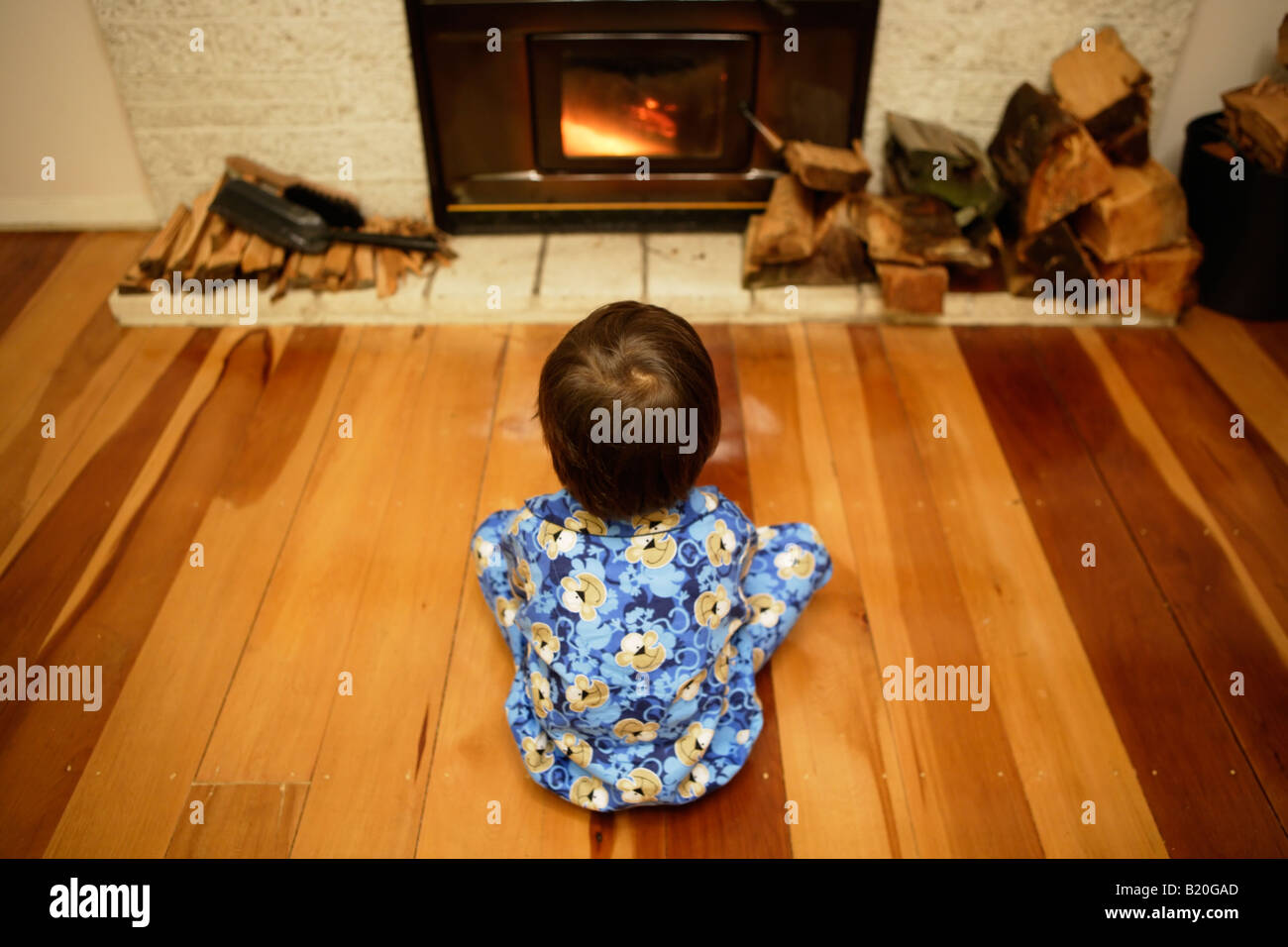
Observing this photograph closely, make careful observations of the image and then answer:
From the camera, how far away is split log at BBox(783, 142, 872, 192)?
2113 mm

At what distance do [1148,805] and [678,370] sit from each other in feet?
3.07

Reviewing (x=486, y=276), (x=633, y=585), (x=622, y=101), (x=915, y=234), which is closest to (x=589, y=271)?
(x=486, y=276)

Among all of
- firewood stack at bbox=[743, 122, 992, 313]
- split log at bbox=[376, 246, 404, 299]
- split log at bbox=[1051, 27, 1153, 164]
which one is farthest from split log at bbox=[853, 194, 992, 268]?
split log at bbox=[376, 246, 404, 299]

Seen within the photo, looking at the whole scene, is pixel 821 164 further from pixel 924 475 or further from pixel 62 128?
pixel 62 128

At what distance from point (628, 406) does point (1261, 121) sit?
176 cm

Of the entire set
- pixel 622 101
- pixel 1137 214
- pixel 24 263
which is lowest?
pixel 24 263

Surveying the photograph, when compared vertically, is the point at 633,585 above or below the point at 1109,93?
below

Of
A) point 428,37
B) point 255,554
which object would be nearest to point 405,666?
point 255,554

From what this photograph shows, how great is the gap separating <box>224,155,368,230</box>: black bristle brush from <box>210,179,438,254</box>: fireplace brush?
0.02 m

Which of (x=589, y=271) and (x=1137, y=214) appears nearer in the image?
(x=1137, y=214)

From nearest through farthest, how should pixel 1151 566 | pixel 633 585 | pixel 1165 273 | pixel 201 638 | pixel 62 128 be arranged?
1. pixel 633 585
2. pixel 201 638
3. pixel 1151 566
4. pixel 1165 273
5. pixel 62 128

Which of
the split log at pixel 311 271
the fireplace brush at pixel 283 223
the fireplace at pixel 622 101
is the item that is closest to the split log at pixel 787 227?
the fireplace at pixel 622 101

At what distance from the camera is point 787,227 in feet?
7.00

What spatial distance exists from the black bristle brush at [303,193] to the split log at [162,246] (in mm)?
169
